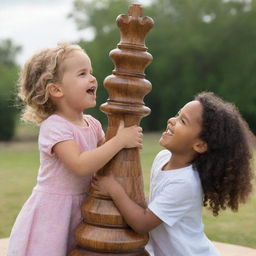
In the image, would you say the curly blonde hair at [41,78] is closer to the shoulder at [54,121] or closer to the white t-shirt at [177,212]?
the shoulder at [54,121]

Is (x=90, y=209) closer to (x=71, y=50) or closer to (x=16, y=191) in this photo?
(x=71, y=50)

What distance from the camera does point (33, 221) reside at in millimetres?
2258

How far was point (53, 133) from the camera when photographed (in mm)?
2193

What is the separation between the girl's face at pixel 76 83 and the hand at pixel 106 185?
296 millimetres

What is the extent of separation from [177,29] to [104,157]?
74.2 feet

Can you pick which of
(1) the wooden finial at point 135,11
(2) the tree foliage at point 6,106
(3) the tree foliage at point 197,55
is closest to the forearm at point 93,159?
(1) the wooden finial at point 135,11

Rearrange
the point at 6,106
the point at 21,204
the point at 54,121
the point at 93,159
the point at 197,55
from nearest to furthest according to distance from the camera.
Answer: the point at 93,159 → the point at 54,121 → the point at 21,204 → the point at 6,106 → the point at 197,55

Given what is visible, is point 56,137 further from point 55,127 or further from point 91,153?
point 91,153

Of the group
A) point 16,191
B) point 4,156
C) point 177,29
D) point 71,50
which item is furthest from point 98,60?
point 71,50

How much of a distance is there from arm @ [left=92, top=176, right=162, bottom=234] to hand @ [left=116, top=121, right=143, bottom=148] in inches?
5.9

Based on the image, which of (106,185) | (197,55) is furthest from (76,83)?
(197,55)

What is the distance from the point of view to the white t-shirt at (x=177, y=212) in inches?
88.2

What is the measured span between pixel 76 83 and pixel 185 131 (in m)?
0.47

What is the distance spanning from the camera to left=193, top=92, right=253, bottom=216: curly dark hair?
228 cm
